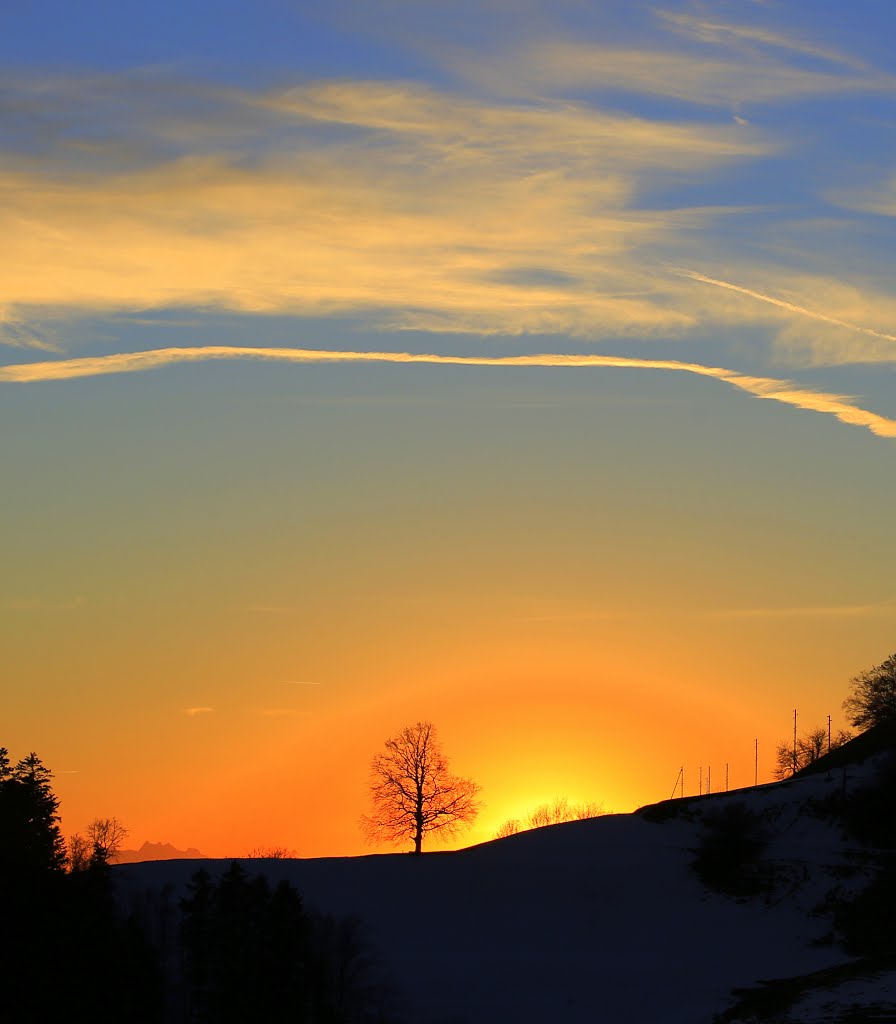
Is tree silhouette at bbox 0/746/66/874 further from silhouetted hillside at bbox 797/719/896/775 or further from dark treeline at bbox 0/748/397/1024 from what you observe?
silhouetted hillside at bbox 797/719/896/775

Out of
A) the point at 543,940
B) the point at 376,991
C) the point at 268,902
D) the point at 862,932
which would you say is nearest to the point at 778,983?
the point at 862,932

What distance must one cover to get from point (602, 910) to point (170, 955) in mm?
31878

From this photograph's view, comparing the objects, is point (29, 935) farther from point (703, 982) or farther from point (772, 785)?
point (772, 785)

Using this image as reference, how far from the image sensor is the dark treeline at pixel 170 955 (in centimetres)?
7219

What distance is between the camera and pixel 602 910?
101312mm

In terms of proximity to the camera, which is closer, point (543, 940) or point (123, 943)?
point (123, 943)

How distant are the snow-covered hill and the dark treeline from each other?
175 inches

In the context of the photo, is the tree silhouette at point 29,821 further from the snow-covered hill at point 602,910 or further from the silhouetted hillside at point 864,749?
the silhouetted hillside at point 864,749

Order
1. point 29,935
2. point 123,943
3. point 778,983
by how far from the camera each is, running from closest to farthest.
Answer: point 29,935, point 123,943, point 778,983

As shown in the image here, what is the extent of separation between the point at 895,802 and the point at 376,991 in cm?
4574

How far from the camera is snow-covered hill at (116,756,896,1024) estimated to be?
283 ft

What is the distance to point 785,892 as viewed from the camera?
99875 mm

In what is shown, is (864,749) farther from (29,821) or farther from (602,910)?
(29,821)

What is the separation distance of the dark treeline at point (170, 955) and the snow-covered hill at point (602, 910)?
444 centimetres
